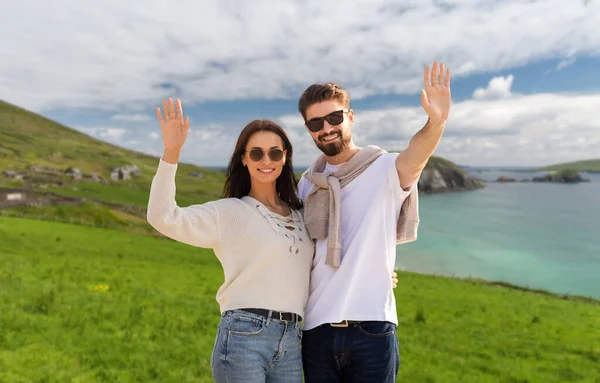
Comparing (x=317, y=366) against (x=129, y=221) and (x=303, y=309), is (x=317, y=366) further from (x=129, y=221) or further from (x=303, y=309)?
(x=129, y=221)

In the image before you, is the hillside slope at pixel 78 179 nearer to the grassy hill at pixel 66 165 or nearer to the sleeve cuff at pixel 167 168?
the grassy hill at pixel 66 165

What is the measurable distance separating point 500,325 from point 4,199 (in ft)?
143

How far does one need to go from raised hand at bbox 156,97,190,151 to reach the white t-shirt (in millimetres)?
1502

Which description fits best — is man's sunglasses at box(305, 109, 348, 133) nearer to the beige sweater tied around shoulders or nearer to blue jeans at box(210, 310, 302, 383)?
the beige sweater tied around shoulders

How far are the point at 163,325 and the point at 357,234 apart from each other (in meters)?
9.91

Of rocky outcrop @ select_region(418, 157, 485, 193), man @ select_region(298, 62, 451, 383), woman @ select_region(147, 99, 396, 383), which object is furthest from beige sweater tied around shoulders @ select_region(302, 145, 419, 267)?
rocky outcrop @ select_region(418, 157, 485, 193)

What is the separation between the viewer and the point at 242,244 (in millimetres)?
3566

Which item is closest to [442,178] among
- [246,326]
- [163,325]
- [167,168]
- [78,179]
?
[78,179]

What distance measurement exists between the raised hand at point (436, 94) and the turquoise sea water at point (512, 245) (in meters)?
46.0

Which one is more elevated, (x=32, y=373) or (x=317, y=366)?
(x=317, y=366)

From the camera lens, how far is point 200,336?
1148cm

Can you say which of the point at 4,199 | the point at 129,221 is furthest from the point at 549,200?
the point at 4,199

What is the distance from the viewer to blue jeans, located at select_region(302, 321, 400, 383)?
11.5ft

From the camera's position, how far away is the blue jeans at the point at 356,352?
3.51m
